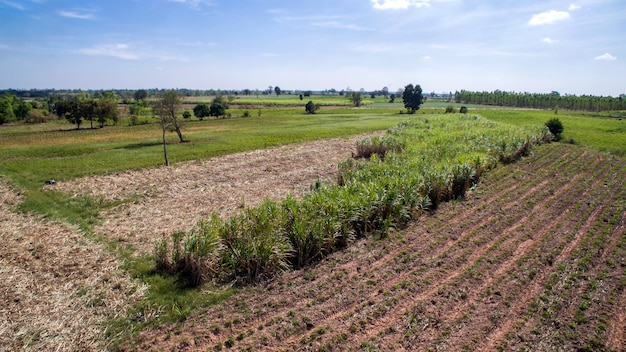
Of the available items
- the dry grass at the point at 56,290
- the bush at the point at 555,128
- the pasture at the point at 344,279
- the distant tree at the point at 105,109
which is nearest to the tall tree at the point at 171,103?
the pasture at the point at 344,279

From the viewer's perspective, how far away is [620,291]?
8.32m

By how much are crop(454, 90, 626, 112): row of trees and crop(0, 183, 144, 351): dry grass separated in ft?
437

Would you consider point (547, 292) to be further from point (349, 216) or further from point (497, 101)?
point (497, 101)

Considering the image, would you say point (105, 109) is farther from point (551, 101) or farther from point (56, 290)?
point (551, 101)

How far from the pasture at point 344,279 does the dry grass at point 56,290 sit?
42 millimetres

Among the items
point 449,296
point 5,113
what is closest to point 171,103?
point 449,296

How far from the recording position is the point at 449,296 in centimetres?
801

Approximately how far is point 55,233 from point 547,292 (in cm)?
1554

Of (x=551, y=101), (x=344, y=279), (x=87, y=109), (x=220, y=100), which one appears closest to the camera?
(x=344, y=279)

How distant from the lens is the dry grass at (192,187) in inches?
521

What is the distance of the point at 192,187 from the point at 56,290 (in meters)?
10.6

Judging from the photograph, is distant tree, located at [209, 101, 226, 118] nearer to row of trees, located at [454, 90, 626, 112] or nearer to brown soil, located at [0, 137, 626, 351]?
brown soil, located at [0, 137, 626, 351]

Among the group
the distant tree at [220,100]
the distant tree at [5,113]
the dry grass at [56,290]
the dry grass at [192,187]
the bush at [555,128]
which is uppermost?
the distant tree at [220,100]

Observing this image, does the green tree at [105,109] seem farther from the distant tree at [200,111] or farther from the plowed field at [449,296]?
the plowed field at [449,296]
